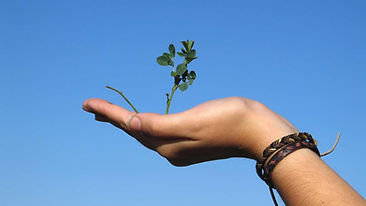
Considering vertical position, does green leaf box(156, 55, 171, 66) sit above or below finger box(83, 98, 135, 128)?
above

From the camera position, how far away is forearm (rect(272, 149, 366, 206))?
188 cm

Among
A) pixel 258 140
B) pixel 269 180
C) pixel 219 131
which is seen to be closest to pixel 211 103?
pixel 219 131

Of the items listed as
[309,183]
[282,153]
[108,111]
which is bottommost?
[309,183]

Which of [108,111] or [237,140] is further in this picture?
[108,111]

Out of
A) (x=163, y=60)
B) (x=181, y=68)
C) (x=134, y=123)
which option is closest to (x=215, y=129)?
(x=134, y=123)

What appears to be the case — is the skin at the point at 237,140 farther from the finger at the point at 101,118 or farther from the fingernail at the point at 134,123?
the finger at the point at 101,118

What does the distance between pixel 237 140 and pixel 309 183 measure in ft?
1.25

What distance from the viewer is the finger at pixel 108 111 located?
2260mm

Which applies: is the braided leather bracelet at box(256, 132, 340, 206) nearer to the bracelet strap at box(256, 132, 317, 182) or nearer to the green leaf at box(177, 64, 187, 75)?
the bracelet strap at box(256, 132, 317, 182)

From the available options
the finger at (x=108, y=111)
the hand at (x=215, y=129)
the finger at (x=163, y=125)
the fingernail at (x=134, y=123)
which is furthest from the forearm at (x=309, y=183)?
the finger at (x=108, y=111)

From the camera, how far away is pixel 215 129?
6.79 feet

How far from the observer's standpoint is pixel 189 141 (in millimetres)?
2119

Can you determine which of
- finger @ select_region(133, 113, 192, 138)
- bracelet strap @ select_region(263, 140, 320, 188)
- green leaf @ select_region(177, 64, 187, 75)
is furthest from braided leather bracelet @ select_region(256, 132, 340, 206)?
green leaf @ select_region(177, 64, 187, 75)

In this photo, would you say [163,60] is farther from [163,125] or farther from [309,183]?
[309,183]
